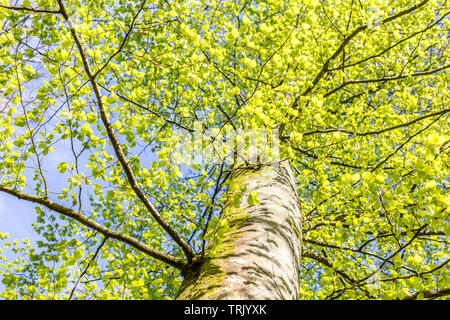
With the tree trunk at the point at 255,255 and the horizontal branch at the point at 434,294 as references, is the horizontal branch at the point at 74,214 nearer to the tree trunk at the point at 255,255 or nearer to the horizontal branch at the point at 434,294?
the tree trunk at the point at 255,255

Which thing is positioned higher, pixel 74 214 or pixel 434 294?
pixel 74 214

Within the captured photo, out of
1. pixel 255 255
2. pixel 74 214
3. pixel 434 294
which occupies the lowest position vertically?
pixel 434 294

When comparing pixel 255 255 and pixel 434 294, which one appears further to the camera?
pixel 434 294

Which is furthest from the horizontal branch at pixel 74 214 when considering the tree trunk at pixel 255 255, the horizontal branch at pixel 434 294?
the horizontal branch at pixel 434 294

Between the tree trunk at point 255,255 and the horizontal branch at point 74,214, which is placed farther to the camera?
the horizontal branch at point 74,214

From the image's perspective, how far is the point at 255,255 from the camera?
6.46 ft

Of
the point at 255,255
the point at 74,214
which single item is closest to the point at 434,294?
the point at 255,255

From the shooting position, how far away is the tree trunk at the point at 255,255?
170 centimetres

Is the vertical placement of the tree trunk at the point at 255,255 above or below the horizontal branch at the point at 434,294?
above

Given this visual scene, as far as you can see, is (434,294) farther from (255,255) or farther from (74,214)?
(74,214)

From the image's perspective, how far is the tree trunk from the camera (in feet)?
5.57

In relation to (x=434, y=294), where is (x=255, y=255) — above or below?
above

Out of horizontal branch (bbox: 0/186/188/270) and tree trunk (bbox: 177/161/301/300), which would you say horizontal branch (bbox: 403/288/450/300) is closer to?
tree trunk (bbox: 177/161/301/300)
